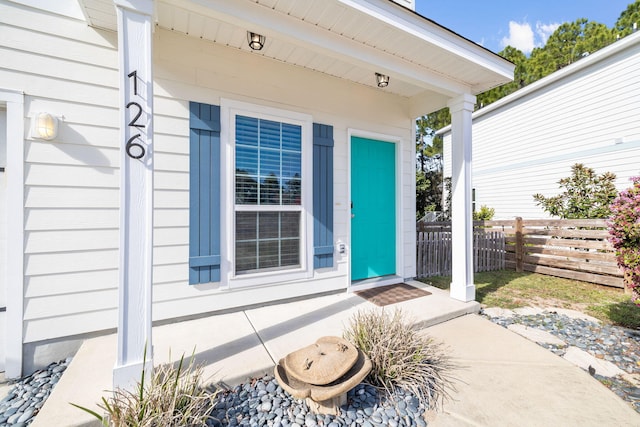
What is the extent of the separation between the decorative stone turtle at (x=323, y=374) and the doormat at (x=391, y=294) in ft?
4.86

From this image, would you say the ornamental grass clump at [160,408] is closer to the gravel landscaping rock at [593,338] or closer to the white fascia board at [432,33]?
the gravel landscaping rock at [593,338]

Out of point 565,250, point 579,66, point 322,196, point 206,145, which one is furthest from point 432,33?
point 579,66

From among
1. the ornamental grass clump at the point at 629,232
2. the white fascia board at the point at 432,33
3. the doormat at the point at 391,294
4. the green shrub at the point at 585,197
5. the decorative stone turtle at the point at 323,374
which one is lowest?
the doormat at the point at 391,294

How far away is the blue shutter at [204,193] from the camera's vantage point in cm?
262

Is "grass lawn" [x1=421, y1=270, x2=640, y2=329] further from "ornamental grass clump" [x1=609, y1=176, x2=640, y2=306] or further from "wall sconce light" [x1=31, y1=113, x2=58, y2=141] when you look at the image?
"wall sconce light" [x1=31, y1=113, x2=58, y2=141]

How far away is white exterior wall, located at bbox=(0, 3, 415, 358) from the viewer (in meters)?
2.09

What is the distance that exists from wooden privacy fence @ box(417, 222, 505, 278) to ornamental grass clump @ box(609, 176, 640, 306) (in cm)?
221

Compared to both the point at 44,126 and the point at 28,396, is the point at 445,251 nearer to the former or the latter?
the point at 28,396

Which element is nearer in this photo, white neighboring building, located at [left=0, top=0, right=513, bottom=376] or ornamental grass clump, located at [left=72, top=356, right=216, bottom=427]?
ornamental grass clump, located at [left=72, top=356, right=216, bottom=427]

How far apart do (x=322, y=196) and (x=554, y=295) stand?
352cm

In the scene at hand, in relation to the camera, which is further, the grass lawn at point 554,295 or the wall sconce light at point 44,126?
the grass lawn at point 554,295

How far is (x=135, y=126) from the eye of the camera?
5.38 feet

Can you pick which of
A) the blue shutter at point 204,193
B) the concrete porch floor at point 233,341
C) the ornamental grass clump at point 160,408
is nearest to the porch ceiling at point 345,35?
the blue shutter at point 204,193

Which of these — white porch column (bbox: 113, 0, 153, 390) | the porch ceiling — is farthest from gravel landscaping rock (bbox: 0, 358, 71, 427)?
the porch ceiling
